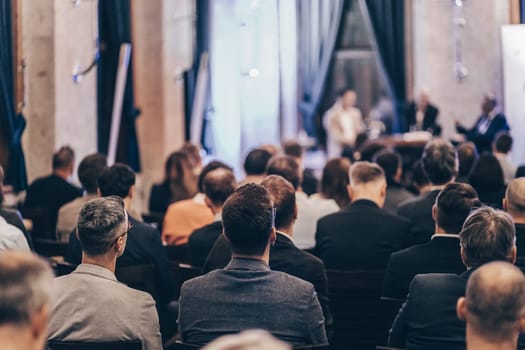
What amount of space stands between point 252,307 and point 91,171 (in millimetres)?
3029

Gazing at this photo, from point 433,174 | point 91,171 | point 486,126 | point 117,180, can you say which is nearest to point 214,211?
point 117,180

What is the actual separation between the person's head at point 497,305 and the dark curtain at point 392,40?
12.3 metres

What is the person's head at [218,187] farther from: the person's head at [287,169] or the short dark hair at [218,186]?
the person's head at [287,169]

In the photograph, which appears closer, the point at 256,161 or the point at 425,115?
the point at 256,161

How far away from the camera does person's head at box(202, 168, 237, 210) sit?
17.8ft

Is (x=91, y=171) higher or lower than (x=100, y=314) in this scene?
higher

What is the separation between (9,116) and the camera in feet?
26.7

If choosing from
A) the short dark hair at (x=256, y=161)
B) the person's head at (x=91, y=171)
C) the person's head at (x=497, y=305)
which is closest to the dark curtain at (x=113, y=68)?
the short dark hair at (x=256, y=161)

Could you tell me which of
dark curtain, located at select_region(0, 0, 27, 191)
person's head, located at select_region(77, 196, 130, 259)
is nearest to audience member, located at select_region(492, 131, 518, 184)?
dark curtain, located at select_region(0, 0, 27, 191)

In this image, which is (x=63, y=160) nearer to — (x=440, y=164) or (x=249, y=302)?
(x=440, y=164)

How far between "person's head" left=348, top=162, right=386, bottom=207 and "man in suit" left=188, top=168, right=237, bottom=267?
2.36 feet

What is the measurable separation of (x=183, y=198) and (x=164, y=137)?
363cm

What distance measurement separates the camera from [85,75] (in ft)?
30.3

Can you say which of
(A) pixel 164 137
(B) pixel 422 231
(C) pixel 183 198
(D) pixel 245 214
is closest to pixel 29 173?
(C) pixel 183 198
